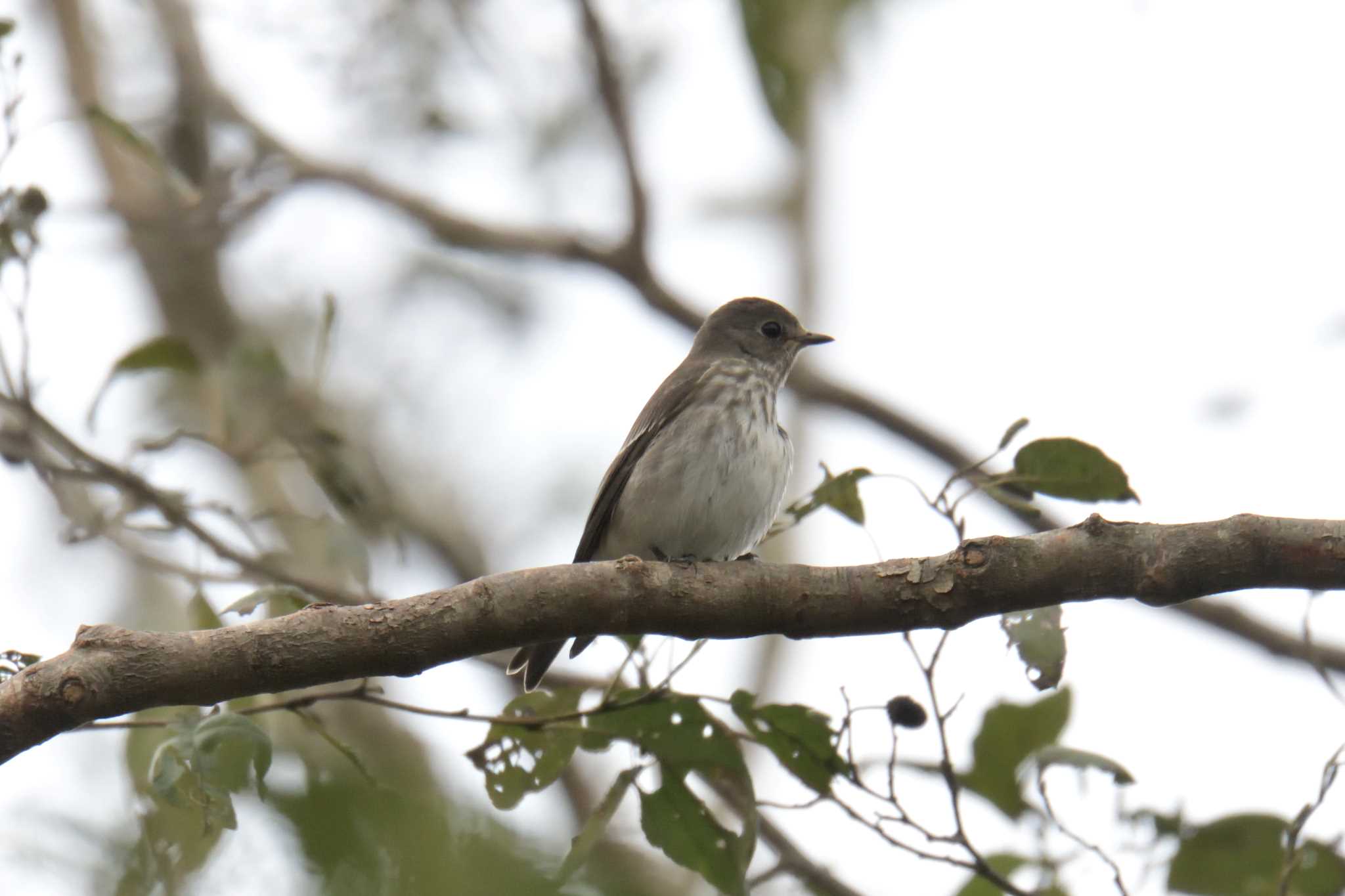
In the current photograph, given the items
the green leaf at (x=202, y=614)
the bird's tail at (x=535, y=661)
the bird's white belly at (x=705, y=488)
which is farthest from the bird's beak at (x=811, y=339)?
the green leaf at (x=202, y=614)

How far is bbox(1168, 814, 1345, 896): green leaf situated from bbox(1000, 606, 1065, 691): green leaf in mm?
754

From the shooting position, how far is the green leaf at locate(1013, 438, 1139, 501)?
3385 millimetres

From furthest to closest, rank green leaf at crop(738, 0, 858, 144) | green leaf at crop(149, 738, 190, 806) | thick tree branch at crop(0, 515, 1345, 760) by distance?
green leaf at crop(738, 0, 858, 144) < green leaf at crop(149, 738, 190, 806) < thick tree branch at crop(0, 515, 1345, 760)

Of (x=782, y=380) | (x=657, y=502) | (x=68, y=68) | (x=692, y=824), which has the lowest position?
(x=692, y=824)

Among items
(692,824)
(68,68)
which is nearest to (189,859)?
(692,824)

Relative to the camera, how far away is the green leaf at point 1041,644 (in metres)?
3.21

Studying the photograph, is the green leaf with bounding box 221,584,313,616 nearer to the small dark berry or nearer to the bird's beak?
the small dark berry

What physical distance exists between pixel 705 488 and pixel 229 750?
2294 mm

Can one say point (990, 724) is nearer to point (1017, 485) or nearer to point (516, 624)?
point (1017, 485)

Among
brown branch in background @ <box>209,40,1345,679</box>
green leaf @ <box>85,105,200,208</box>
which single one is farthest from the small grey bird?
green leaf @ <box>85,105,200,208</box>

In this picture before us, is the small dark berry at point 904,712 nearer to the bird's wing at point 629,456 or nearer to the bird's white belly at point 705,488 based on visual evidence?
the bird's white belly at point 705,488

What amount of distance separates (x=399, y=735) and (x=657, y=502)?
178 cm

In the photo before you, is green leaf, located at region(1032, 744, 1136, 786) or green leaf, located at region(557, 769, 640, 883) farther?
green leaf, located at region(1032, 744, 1136, 786)

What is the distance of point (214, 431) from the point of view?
16.9 ft
